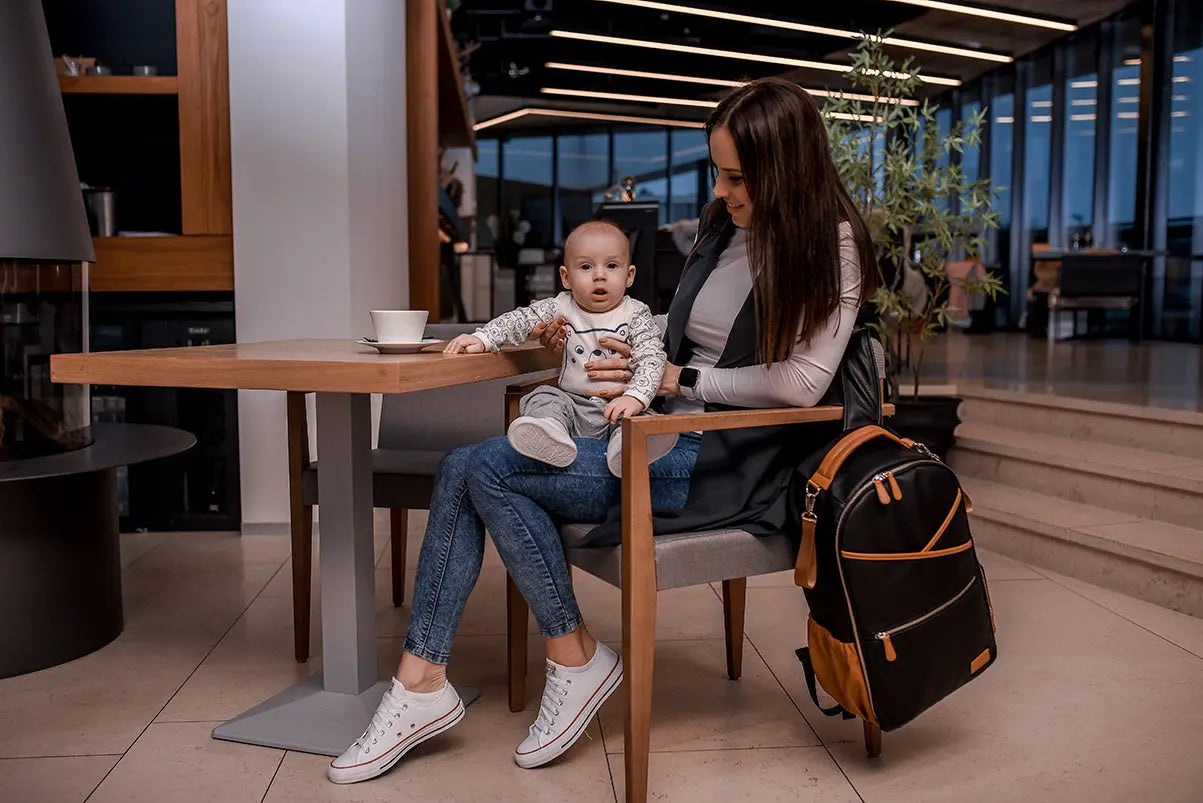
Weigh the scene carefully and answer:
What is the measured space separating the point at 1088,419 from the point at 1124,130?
7.34 m

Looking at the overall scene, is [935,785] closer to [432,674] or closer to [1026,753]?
[1026,753]

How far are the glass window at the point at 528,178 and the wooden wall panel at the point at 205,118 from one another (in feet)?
42.5

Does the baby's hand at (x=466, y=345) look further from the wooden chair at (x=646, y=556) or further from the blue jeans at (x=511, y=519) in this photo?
the wooden chair at (x=646, y=556)

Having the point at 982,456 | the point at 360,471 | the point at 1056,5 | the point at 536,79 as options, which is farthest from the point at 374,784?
the point at 536,79

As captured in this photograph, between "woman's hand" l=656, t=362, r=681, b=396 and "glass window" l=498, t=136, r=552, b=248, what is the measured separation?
14.8 m

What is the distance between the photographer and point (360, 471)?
2.07 meters

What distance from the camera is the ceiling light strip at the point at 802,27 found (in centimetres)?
973

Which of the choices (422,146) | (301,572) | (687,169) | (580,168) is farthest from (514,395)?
(580,168)

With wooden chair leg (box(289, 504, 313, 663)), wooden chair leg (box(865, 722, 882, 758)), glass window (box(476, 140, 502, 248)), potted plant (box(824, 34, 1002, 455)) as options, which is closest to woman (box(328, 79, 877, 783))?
wooden chair leg (box(865, 722, 882, 758))

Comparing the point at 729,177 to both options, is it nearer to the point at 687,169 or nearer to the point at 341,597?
the point at 341,597

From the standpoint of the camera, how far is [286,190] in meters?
3.69

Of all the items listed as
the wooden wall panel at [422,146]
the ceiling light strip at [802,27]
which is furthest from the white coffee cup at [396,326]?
the ceiling light strip at [802,27]

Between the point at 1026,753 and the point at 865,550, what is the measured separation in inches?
25.5

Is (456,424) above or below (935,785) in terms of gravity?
above
